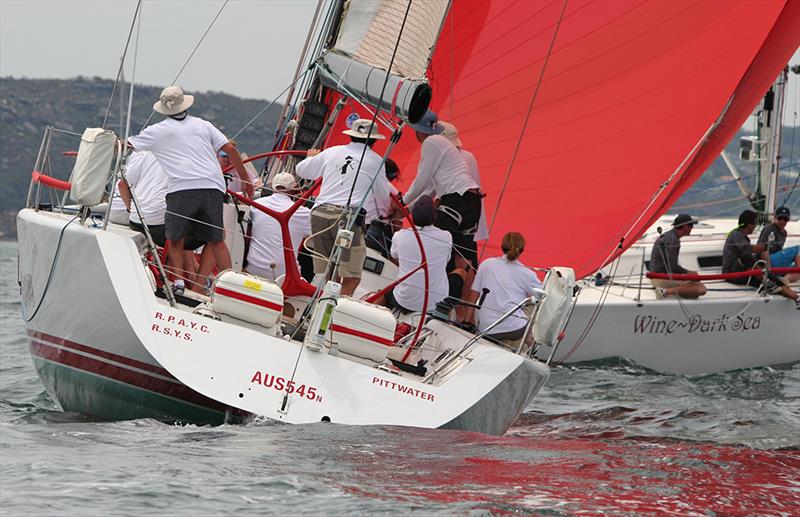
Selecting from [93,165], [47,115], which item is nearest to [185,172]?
[93,165]

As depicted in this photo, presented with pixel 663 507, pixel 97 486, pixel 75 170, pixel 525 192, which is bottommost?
pixel 97 486

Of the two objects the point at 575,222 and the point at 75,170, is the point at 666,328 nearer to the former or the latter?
the point at 575,222

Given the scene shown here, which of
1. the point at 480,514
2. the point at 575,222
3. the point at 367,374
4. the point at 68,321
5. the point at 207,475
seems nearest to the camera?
the point at 480,514

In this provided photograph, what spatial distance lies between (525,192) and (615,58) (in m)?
1.20

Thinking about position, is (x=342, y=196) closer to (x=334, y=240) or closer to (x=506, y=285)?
(x=334, y=240)

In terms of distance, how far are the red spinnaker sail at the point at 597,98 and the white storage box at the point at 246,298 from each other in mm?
4341

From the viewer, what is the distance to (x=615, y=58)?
970 cm

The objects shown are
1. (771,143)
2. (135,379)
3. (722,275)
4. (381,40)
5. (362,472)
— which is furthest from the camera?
(771,143)

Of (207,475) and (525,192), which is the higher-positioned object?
(525,192)

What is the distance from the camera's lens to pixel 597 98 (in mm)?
9711

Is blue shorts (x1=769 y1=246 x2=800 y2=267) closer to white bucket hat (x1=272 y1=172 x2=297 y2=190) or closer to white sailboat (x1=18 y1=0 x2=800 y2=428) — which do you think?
white sailboat (x1=18 y1=0 x2=800 y2=428)

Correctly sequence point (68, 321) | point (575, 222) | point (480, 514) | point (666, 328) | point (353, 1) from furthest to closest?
point (666, 328) → point (575, 222) → point (353, 1) → point (68, 321) → point (480, 514)

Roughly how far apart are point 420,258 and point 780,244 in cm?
586

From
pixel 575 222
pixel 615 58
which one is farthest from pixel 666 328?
pixel 615 58
